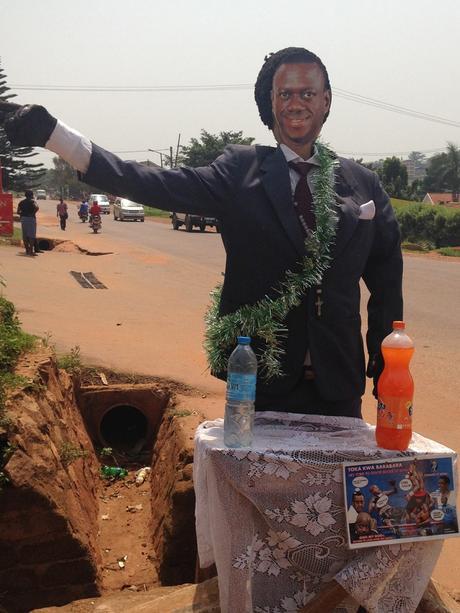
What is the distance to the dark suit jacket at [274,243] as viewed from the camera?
2.50m

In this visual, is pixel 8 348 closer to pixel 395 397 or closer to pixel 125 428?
pixel 125 428

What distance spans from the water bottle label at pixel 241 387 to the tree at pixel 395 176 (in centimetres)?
4668

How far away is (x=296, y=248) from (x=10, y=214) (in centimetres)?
1425

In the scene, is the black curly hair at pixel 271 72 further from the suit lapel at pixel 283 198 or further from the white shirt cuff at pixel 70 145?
the white shirt cuff at pixel 70 145

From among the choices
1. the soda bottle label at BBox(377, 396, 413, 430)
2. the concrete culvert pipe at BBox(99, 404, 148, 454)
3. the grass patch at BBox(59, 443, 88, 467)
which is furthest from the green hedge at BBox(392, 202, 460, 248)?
the soda bottle label at BBox(377, 396, 413, 430)

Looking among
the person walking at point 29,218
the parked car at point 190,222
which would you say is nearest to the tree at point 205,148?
the parked car at point 190,222

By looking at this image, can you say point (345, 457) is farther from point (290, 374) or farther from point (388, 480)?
point (290, 374)

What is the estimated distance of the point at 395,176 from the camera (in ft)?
159

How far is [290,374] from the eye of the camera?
100 inches

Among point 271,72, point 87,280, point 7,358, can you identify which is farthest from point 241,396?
point 87,280

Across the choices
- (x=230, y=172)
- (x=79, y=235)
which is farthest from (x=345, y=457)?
(x=79, y=235)

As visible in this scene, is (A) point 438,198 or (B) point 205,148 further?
(A) point 438,198

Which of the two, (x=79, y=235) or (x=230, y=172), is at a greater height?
(x=230, y=172)

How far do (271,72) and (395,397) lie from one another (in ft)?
4.36
